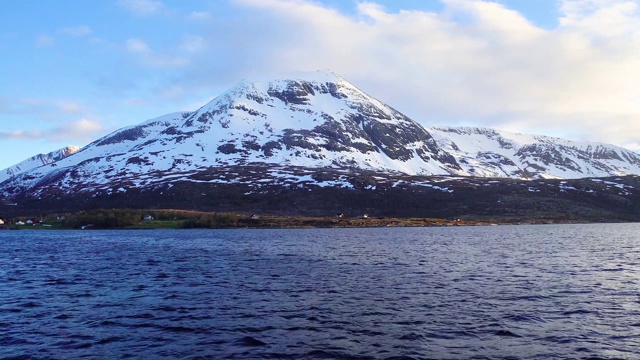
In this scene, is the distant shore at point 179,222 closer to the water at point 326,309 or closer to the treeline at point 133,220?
the treeline at point 133,220

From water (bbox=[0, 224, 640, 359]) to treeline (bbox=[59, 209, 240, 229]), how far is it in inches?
4269

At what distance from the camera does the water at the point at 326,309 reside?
93.0 feet

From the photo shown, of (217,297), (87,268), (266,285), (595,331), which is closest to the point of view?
(595,331)

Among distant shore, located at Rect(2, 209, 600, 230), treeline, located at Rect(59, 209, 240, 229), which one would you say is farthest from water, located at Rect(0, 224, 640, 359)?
distant shore, located at Rect(2, 209, 600, 230)

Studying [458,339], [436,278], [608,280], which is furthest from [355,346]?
[608,280]

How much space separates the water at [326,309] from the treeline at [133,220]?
10842 centimetres

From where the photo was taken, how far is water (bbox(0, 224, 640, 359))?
2834 centimetres

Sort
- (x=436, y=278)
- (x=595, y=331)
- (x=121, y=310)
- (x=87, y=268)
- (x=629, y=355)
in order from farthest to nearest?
(x=87, y=268), (x=436, y=278), (x=121, y=310), (x=595, y=331), (x=629, y=355)

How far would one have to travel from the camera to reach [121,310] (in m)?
39.1

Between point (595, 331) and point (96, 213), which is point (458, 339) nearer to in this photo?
point (595, 331)

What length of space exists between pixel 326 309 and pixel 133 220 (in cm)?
15994

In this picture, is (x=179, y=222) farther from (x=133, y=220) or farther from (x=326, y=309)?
(x=326, y=309)

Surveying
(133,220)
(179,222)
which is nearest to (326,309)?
(179,222)

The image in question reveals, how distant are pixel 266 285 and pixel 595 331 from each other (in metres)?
28.5
